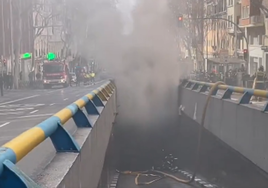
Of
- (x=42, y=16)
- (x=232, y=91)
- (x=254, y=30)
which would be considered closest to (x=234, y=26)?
(x=254, y=30)

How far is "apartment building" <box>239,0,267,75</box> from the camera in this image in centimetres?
5728

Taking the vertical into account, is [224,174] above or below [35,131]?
below

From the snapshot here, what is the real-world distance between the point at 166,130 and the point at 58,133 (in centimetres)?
1261

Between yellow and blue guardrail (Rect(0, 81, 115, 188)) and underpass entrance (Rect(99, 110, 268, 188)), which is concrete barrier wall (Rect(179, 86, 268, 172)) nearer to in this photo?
underpass entrance (Rect(99, 110, 268, 188))

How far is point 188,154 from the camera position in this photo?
47.1 ft

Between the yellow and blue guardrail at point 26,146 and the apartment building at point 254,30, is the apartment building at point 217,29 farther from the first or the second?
the yellow and blue guardrail at point 26,146

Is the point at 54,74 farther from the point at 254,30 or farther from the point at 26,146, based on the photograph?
the point at 26,146

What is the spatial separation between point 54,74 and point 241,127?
152 feet

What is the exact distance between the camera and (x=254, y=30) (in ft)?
200

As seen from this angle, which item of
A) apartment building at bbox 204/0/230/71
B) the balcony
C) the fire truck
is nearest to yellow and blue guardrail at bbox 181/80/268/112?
the fire truck

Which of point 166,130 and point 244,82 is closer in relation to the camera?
point 166,130

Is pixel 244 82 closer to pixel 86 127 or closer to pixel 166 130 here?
pixel 166 130

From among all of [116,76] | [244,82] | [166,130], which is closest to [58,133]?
[166,130]

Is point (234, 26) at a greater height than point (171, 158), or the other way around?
point (234, 26)
